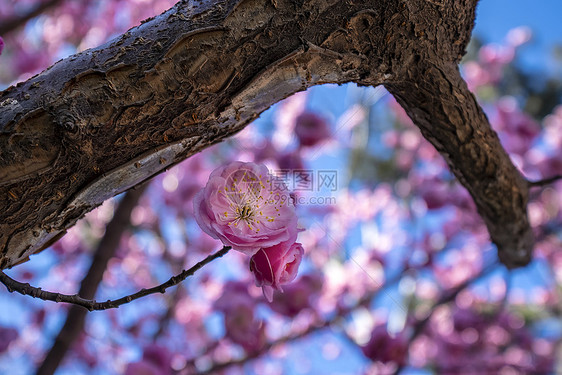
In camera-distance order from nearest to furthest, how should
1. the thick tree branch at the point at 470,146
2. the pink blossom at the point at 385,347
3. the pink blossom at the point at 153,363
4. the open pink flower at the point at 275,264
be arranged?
the open pink flower at the point at 275,264 < the thick tree branch at the point at 470,146 < the pink blossom at the point at 153,363 < the pink blossom at the point at 385,347

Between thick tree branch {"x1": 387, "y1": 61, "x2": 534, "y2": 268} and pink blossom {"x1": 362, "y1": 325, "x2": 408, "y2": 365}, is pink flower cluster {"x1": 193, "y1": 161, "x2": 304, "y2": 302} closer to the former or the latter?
thick tree branch {"x1": 387, "y1": 61, "x2": 534, "y2": 268}

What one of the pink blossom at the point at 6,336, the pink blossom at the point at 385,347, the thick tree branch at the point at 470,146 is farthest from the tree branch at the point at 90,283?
the pink blossom at the point at 6,336

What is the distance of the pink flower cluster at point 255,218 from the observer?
0.62m

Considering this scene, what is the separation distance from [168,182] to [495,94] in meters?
3.57

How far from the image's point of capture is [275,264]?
25.3 inches

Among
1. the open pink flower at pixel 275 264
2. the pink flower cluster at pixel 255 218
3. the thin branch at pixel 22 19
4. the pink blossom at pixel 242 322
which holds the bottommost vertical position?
the open pink flower at pixel 275 264

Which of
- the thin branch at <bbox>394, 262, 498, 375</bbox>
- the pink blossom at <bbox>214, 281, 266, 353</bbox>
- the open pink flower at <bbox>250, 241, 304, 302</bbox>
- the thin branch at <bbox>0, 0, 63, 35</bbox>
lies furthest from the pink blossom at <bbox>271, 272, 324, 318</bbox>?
the thin branch at <bbox>0, 0, 63, 35</bbox>

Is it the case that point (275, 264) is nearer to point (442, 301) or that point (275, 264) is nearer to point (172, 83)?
point (172, 83)

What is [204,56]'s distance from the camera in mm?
569

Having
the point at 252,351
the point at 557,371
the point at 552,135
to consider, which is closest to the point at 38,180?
the point at 252,351

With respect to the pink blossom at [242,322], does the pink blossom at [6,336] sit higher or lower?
higher

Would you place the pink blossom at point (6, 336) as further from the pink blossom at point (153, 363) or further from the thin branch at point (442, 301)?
the thin branch at point (442, 301)

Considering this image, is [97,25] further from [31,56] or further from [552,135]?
[552,135]

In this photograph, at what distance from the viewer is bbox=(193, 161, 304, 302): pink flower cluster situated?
0.62 m
